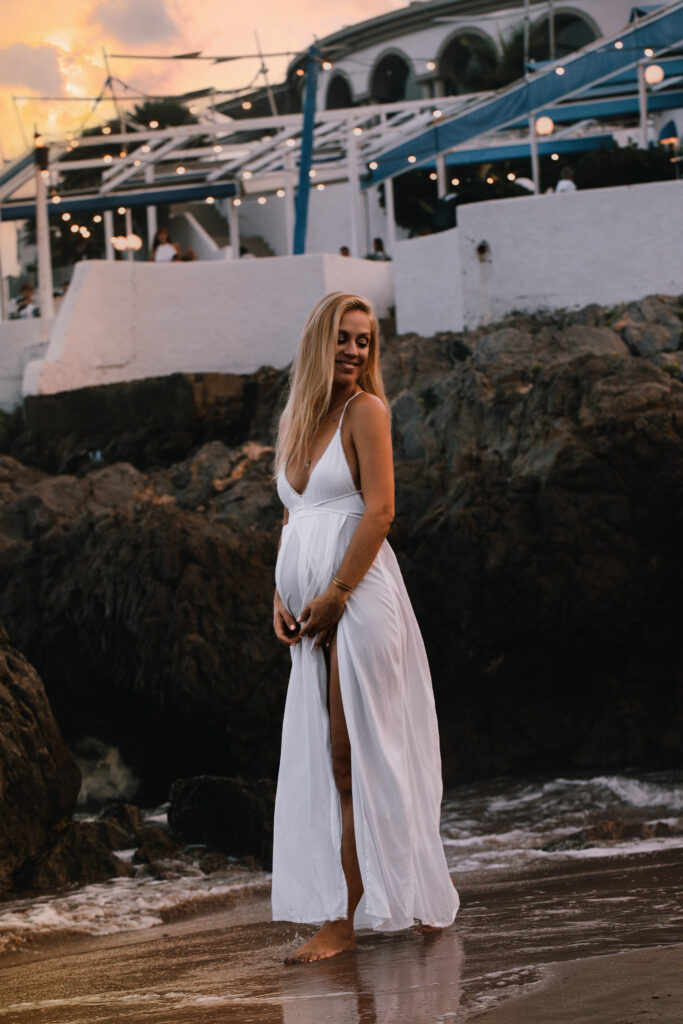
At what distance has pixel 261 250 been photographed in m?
33.2

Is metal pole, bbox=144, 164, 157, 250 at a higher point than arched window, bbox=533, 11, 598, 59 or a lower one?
lower

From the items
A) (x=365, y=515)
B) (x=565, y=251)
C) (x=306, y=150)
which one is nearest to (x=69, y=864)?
(x=365, y=515)

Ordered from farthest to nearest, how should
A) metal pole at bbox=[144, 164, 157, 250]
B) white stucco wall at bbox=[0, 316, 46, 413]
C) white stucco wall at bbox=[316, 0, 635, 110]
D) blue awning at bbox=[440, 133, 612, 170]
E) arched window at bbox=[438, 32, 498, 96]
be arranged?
white stucco wall at bbox=[316, 0, 635, 110]
arched window at bbox=[438, 32, 498, 96]
metal pole at bbox=[144, 164, 157, 250]
blue awning at bbox=[440, 133, 612, 170]
white stucco wall at bbox=[0, 316, 46, 413]

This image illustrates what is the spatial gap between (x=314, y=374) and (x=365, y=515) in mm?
548

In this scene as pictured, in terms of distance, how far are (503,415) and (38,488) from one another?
218 inches

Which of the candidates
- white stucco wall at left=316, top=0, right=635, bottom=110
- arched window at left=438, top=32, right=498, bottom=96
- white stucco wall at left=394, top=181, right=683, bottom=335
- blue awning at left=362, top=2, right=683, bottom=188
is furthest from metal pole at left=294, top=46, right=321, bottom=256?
white stucco wall at left=316, top=0, right=635, bottom=110

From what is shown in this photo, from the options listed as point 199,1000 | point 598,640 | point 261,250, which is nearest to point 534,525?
point 598,640

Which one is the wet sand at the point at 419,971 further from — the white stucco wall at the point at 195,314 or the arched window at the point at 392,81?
the arched window at the point at 392,81

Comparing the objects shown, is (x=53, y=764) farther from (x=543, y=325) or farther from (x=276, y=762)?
(x=543, y=325)

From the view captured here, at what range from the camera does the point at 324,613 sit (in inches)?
163

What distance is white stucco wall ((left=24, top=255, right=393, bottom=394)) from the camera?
830 inches

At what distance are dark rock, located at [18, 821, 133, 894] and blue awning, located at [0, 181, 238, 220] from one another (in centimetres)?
2193

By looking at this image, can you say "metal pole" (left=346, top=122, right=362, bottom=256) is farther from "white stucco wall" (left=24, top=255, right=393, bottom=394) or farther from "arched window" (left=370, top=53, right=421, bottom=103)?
"arched window" (left=370, top=53, right=421, bottom=103)

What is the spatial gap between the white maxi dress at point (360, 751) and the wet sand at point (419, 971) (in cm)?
17
